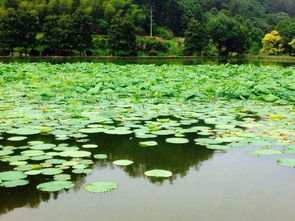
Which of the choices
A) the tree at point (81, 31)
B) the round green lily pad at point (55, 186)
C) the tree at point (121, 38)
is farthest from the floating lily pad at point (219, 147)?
the tree at point (121, 38)

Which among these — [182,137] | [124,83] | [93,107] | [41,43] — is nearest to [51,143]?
[182,137]

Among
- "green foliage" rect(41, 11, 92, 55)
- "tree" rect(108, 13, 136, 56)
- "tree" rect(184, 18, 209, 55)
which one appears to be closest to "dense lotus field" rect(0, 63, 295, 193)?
"green foliage" rect(41, 11, 92, 55)

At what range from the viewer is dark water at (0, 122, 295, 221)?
2223mm

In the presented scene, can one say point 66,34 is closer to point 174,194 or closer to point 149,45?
point 149,45

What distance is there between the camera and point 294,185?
2.72m

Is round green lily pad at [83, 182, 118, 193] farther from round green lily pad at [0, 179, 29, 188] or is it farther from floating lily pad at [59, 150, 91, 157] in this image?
floating lily pad at [59, 150, 91, 157]

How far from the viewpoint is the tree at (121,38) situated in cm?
3928

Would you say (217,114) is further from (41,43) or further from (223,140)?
(41,43)

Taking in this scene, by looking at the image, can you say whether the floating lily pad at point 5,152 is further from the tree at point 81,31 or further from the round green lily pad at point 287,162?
the tree at point 81,31

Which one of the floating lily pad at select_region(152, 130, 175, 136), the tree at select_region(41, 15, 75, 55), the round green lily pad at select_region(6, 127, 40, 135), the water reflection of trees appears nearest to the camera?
the water reflection of trees

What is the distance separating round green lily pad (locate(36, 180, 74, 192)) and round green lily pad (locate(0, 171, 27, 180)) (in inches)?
9.0

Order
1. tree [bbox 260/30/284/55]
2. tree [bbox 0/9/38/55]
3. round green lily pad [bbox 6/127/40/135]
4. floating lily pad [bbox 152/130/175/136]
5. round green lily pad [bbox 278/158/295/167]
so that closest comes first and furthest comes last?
round green lily pad [bbox 278/158/295/167] → round green lily pad [bbox 6/127/40/135] → floating lily pad [bbox 152/130/175/136] → tree [bbox 0/9/38/55] → tree [bbox 260/30/284/55]

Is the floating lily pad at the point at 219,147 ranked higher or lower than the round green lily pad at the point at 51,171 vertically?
lower

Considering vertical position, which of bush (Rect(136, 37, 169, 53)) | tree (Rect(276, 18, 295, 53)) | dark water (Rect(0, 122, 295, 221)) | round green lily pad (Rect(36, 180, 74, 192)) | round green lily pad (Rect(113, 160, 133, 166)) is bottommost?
dark water (Rect(0, 122, 295, 221))
